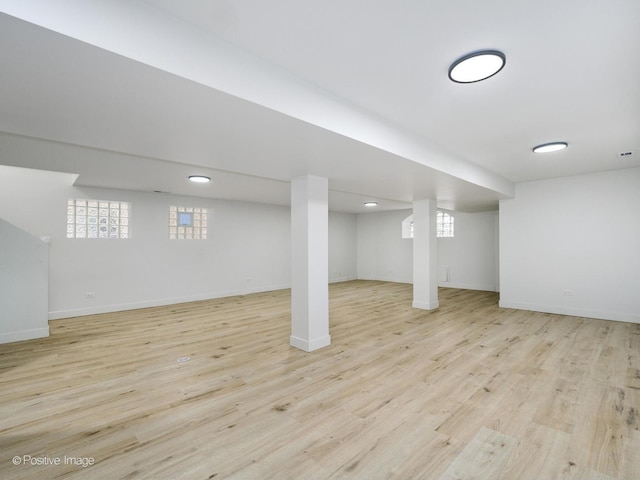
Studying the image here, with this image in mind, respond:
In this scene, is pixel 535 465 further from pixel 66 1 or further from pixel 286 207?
pixel 286 207

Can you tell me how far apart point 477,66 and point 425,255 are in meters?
4.39

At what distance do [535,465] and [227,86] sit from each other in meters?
2.83

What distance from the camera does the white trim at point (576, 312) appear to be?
474cm

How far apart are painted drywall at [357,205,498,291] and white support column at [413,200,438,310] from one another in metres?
3.02

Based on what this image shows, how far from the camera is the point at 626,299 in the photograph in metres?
4.75

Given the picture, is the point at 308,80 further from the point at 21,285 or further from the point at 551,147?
the point at 21,285

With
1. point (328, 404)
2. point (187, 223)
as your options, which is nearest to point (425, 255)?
point (328, 404)

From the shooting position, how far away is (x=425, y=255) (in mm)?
5875

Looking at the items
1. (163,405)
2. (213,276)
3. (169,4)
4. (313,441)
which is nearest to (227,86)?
(169,4)

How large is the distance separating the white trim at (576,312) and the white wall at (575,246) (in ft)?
0.04

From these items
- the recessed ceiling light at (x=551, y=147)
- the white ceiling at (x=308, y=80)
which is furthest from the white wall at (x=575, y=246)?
the recessed ceiling light at (x=551, y=147)

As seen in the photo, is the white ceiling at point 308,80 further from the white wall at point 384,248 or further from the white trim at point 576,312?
the white wall at point 384,248

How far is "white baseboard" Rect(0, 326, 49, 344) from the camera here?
3850 mm

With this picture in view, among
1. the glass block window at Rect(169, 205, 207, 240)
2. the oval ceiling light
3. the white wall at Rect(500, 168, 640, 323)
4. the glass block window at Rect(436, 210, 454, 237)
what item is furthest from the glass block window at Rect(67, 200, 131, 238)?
the glass block window at Rect(436, 210, 454, 237)
